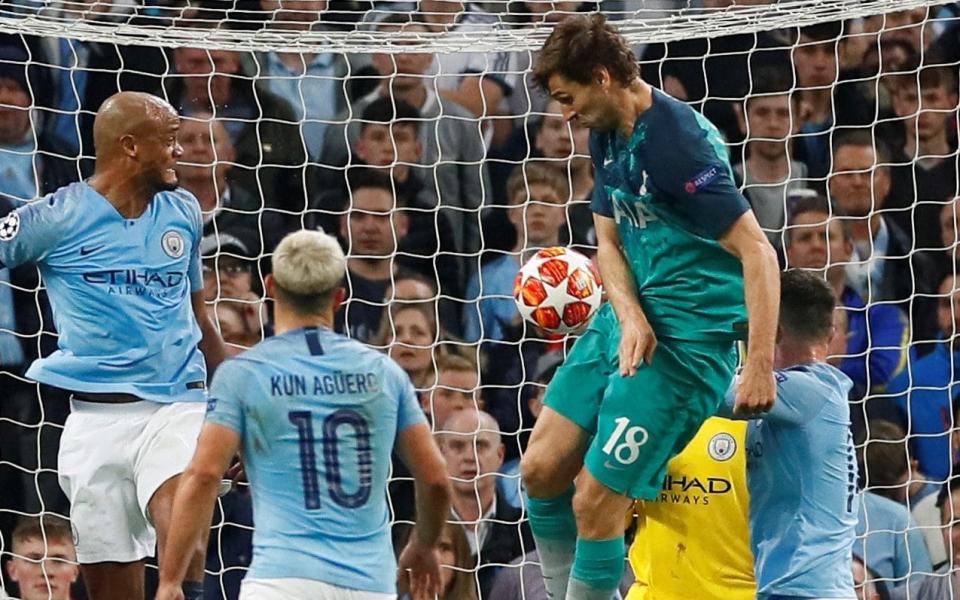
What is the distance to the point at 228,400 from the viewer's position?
3.95 meters

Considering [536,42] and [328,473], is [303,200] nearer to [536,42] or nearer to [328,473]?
[536,42]

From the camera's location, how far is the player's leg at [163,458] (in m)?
5.18

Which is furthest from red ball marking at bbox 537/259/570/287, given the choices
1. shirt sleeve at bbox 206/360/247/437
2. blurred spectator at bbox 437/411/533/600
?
blurred spectator at bbox 437/411/533/600

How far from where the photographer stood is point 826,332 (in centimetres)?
495

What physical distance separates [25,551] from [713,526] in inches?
118

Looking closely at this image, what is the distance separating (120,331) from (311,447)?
4.84 feet

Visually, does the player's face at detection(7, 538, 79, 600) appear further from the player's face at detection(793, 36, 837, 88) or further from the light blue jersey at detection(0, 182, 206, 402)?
the player's face at detection(793, 36, 837, 88)

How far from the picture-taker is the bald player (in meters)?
5.23

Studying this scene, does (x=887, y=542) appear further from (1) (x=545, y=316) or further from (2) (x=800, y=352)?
(1) (x=545, y=316)

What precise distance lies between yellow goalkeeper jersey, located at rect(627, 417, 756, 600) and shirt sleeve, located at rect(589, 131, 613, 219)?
873mm

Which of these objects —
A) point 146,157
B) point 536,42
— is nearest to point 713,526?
point 146,157

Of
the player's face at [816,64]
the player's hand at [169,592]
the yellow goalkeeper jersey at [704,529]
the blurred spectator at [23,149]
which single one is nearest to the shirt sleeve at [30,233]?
the player's hand at [169,592]

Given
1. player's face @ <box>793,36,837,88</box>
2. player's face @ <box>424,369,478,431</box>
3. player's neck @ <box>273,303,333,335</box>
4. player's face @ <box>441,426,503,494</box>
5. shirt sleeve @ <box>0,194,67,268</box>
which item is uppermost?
player's face @ <box>793,36,837,88</box>

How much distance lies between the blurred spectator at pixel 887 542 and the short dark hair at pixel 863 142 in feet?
5.70
